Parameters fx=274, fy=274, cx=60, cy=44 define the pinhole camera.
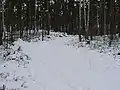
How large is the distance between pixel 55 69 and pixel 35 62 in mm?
1883

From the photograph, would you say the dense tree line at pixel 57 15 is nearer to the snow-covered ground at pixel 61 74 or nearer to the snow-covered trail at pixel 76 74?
the snow-covered trail at pixel 76 74

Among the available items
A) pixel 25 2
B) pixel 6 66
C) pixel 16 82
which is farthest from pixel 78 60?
pixel 25 2

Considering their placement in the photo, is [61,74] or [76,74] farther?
[76,74]

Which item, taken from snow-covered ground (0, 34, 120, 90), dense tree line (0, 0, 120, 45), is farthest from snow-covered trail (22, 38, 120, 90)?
dense tree line (0, 0, 120, 45)

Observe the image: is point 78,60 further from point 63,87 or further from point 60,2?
point 60,2

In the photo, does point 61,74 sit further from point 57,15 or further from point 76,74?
point 57,15

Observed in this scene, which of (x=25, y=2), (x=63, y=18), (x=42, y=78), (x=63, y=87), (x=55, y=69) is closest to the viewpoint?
(x=63, y=87)

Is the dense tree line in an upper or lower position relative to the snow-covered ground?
upper

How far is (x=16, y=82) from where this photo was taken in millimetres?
10188

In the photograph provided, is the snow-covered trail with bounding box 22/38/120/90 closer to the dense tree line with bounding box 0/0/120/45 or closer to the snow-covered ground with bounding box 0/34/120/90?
the snow-covered ground with bounding box 0/34/120/90

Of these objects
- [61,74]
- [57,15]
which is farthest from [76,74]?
[57,15]

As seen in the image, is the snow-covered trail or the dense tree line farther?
the dense tree line

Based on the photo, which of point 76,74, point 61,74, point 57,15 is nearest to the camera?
point 61,74

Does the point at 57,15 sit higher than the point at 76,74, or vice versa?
the point at 57,15
